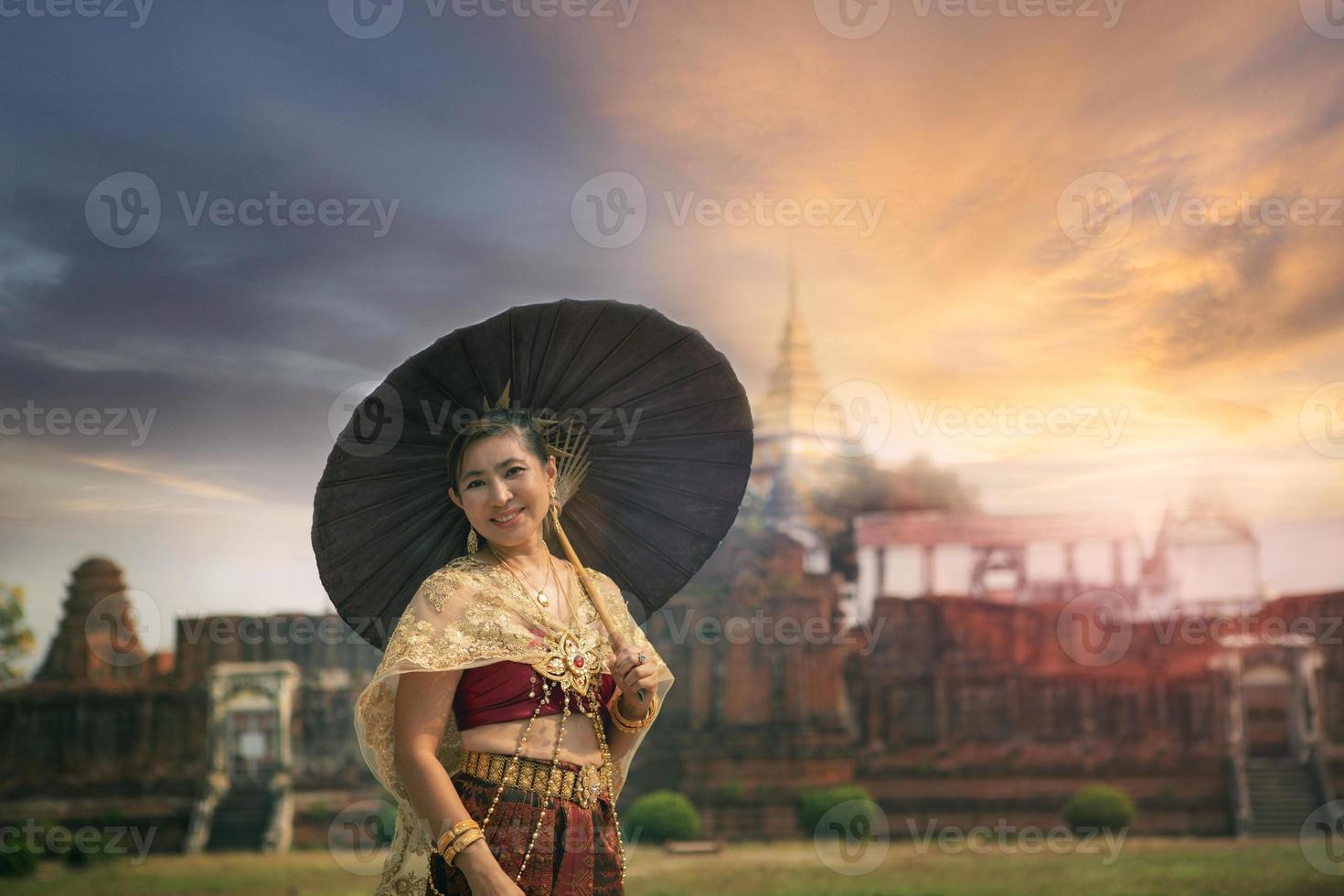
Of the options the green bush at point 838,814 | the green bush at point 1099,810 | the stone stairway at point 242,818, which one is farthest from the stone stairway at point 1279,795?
the stone stairway at point 242,818

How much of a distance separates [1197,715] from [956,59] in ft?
18.7

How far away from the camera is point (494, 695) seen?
2371 millimetres

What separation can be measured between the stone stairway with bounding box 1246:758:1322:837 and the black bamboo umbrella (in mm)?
9273

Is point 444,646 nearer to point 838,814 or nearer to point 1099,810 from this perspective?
point 838,814

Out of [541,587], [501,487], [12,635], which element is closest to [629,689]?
[541,587]

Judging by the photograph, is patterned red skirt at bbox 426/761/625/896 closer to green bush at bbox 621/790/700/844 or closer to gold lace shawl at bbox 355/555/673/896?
gold lace shawl at bbox 355/555/673/896

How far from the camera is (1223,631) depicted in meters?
10.4

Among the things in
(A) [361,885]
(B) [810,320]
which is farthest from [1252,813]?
(A) [361,885]

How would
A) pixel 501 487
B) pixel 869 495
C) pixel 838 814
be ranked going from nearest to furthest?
pixel 501 487 < pixel 838 814 < pixel 869 495

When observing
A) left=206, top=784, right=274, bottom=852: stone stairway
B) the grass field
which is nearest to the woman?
the grass field

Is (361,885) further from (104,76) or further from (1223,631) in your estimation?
(1223,631)

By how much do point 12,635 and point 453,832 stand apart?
8.24 meters

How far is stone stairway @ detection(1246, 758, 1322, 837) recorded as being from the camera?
1027 centimetres

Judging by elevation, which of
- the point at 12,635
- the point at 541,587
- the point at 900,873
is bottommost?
the point at 900,873
